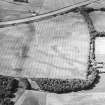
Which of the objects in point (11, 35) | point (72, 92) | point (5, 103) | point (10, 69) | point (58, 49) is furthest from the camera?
point (11, 35)

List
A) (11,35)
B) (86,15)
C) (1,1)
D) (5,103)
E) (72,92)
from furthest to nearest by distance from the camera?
(1,1), (86,15), (11,35), (72,92), (5,103)

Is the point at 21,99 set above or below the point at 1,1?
below

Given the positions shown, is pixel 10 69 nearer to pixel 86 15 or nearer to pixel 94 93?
pixel 94 93

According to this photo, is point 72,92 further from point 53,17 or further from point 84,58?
point 53,17

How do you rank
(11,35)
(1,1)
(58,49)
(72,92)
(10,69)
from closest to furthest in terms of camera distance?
1. (72,92)
2. (10,69)
3. (58,49)
4. (11,35)
5. (1,1)

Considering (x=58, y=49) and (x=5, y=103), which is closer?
(x=5, y=103)

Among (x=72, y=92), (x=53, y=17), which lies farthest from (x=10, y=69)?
(x=53, y=17)

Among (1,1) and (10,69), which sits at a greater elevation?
(1,1)

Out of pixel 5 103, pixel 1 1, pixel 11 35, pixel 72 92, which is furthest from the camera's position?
pixel 1 1

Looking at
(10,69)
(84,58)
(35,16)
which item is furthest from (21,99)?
(35,16)
